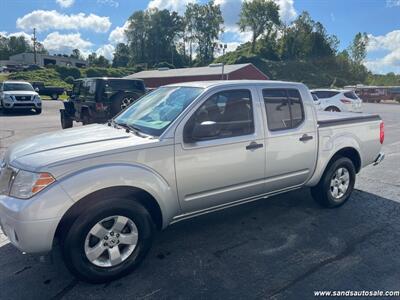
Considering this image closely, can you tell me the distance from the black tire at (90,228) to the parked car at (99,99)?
23.0ft

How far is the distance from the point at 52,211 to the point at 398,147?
9.32 meters

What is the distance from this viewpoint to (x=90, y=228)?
2.70 meters

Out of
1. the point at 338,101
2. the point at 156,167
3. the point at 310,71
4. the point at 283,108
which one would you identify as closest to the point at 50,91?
the point at 338,101

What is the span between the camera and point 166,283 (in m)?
2.84

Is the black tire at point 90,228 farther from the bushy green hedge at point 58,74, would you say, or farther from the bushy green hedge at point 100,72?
the bushy green hedge at point 100,72

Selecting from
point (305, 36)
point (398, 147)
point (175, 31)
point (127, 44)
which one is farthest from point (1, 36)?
point (398, 147)

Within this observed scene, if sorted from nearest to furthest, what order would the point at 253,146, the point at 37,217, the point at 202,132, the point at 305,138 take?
1. the point at 37,217
2. the point at 202,132
3. the point at 253,146
4. the point at 305,138

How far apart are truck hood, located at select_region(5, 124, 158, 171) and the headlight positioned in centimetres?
7

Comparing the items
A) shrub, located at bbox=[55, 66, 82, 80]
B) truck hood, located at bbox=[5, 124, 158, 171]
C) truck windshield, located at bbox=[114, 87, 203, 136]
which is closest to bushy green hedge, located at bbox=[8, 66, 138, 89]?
shrub, located at bbox=[55, 66, 82, 80]

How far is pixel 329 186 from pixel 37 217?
144 inches

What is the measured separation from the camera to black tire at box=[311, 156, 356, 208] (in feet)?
14.4

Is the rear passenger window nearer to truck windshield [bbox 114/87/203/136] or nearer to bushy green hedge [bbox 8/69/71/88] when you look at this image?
truck windshield [bbox 114/87/203/136]

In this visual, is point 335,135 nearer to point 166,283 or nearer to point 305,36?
point 166,283

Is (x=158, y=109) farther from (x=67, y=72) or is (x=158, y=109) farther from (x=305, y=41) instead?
(x=305, y=41)
